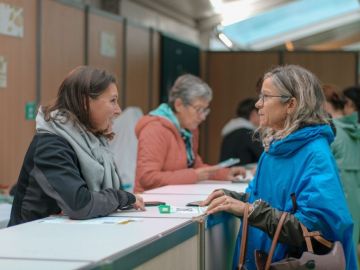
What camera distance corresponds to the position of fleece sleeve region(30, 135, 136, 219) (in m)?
2.65

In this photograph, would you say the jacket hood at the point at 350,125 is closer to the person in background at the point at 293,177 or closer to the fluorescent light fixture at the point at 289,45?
the person in background at the point at 293,177

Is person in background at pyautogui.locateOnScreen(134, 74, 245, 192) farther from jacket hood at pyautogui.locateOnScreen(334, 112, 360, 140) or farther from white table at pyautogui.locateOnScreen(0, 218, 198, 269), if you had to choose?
white table at pyautogui.locateOnScreen(0, 218, 198, 269)

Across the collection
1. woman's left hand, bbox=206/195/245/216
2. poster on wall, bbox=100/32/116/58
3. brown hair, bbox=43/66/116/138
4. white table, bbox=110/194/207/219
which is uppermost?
poster on wall, bbox=100/32/116/58

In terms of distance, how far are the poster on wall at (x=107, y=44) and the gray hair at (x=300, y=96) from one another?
433cm

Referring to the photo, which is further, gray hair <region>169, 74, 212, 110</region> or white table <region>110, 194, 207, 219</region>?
gray hair <region>169, 74, 212, 110</region>

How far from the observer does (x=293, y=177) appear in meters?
2.70

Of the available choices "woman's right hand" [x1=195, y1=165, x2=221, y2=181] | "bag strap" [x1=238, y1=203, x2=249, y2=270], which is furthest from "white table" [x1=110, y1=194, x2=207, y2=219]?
"woman's right hand" [x1=195, y1=165, x2=221, y2=181]

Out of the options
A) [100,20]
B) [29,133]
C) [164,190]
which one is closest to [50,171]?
[164,190]

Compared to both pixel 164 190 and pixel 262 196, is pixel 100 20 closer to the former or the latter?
pixel 164 190

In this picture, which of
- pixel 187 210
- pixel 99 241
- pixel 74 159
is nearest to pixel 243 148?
pixel 187 210

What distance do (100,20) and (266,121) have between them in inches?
172

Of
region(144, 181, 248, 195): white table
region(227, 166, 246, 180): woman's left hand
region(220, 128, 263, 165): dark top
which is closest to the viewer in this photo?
region(144, 181, 248, 195): white table

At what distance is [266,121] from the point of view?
2.90 m

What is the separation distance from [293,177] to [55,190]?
893 millimetres
